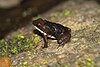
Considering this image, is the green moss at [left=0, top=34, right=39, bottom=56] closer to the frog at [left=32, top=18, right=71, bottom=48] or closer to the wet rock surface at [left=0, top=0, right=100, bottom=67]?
the wet rock surface at [left=0, top=0, right=100, bottom=67]

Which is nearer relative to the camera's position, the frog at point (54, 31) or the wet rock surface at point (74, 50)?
the wet rock surface at point (74, 50)

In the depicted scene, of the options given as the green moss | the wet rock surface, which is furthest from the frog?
the green moss

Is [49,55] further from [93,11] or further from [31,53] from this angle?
[93,11]

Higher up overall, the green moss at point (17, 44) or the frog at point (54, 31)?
the frog at point (54, 31)

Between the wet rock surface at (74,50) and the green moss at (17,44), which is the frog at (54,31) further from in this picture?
the green moss at (17,44)

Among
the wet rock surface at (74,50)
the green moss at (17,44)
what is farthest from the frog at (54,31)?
the green moss at (17,44)

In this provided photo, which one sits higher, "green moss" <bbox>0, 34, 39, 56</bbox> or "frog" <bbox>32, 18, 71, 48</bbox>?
"frog" <bbox>32, 18, 71, 48</bbox>
